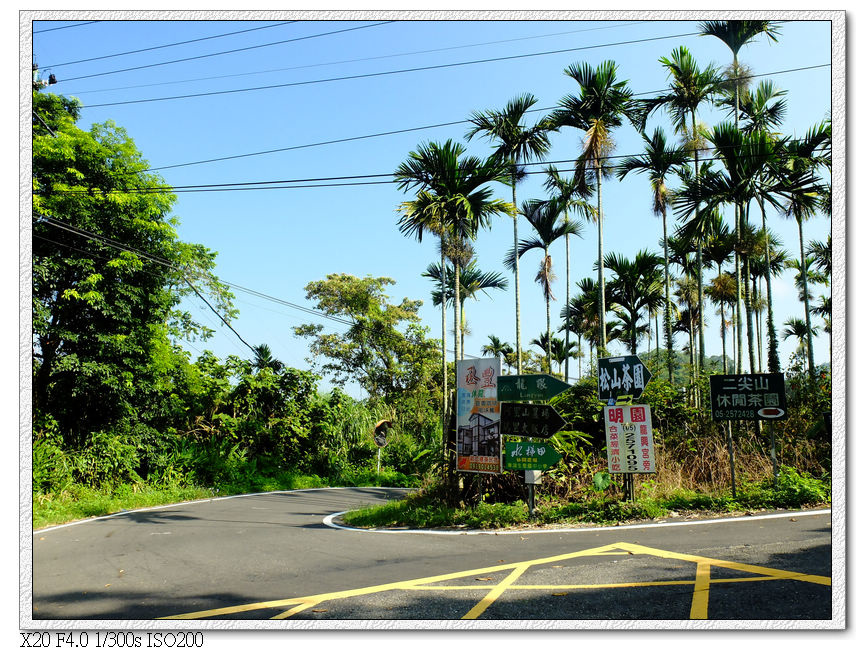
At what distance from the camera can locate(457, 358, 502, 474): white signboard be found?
9281mm

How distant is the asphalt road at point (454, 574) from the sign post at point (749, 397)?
1.46 meters

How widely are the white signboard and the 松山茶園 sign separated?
1.77 meters

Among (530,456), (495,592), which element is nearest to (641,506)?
(530,456)

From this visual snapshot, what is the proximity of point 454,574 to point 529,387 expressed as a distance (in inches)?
149

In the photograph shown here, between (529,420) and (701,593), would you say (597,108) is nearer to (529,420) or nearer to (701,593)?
(529,420)

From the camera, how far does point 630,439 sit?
8570mm

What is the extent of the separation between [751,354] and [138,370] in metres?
15.0

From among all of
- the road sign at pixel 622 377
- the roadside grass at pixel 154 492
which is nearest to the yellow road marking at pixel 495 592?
the road sign at pixel 622 377

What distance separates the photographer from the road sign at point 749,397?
8.42m

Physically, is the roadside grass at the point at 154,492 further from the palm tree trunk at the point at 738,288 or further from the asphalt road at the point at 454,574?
the palm tree trunk at the point at 738,288

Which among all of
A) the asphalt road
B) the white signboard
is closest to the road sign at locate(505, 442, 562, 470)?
the white signboard

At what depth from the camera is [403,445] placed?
2386cm

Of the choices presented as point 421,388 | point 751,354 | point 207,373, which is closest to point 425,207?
point 751,354

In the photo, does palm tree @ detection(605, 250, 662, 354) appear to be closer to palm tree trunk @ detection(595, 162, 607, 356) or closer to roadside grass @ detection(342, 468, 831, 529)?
palm tree trunk @ detection(595, 162, 607, 356)
